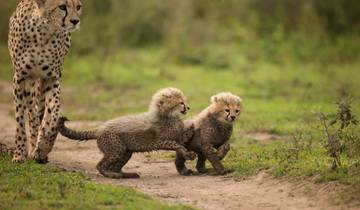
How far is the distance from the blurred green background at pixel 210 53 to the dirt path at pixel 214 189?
4249 mm

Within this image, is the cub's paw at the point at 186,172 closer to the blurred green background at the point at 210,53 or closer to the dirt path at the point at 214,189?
the dirt path at the point at 214,189

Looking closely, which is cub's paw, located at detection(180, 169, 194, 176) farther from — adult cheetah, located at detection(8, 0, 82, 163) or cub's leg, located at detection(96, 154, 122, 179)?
adult cheetah, located at detection(8, 0, 82, 163)

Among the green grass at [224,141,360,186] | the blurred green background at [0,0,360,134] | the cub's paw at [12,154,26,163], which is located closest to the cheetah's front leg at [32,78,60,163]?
the cub's paw at [12,154,26,163]

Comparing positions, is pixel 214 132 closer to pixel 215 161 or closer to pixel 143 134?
pixel 215 161

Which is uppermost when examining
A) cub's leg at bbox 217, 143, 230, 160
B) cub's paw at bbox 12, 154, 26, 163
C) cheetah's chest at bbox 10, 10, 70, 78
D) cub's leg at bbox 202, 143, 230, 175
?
cheetah's chest at bbox 10, 10, 70, 78

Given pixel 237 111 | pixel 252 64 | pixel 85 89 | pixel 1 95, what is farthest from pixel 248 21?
pixel 237 111

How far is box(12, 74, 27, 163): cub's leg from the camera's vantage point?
832 centimetres

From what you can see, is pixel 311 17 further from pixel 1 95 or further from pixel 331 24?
pixel 1 95

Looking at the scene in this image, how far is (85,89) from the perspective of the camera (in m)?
15.5

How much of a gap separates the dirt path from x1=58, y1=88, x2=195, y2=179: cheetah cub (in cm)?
22

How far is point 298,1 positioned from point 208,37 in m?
2.22

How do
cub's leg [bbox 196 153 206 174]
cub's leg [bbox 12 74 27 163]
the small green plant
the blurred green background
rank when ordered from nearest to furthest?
the small green plant
cub's leg [bbox 196 153 206 174]
cub's leg [bbox 12 74 27 163]
the blurred green background

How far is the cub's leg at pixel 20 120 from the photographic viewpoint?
832cm

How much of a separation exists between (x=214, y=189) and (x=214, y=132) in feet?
3.02
